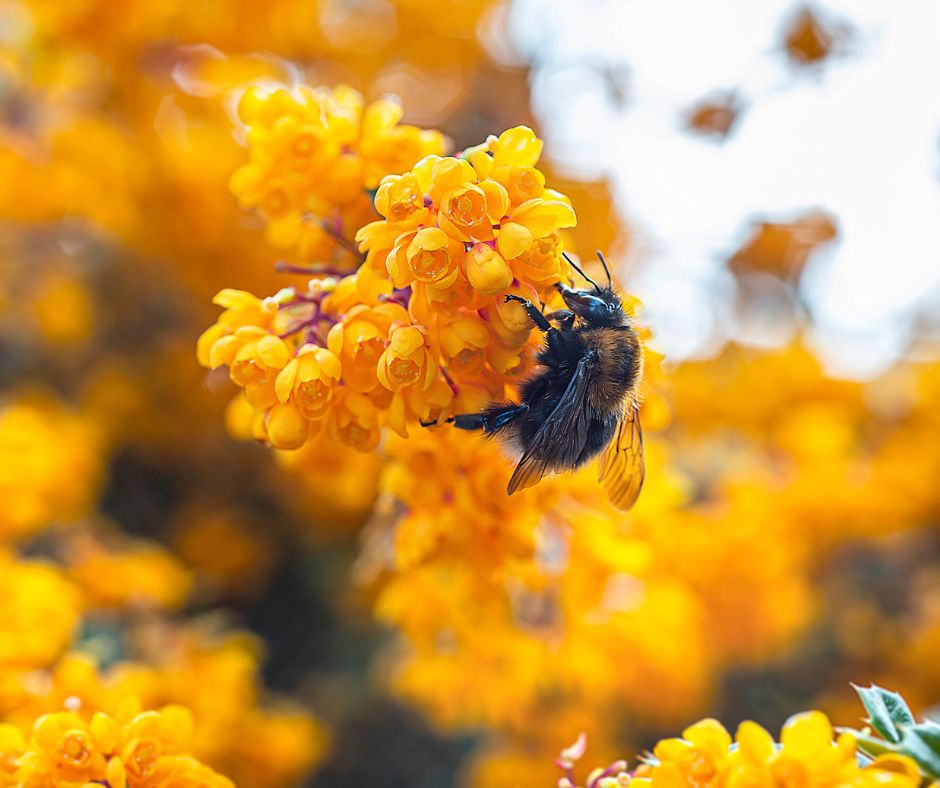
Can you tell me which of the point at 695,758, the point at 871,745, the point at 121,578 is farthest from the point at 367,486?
the point at 871,745

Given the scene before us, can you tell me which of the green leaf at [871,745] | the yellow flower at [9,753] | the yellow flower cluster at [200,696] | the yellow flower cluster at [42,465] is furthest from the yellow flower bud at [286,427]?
the yellow flower cluster at [42,465]

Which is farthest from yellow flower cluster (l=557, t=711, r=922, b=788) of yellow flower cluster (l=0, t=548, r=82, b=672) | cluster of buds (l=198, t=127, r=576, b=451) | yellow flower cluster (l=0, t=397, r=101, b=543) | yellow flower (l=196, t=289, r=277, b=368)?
yellow flower cluster (l=0, t=397, r=101, b=543)

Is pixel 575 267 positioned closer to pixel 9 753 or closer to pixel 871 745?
pixel 871 745

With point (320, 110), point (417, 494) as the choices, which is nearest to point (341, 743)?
point (417, 494)

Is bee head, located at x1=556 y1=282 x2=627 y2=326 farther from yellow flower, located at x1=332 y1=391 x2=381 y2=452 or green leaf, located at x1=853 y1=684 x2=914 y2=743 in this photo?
green leaf, located at x1=853 y1=684 x2=914 y2=743

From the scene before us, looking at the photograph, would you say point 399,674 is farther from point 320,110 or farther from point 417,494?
point 320,110

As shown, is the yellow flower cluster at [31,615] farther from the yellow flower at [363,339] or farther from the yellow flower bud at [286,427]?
the yellow flower at [363,339]
